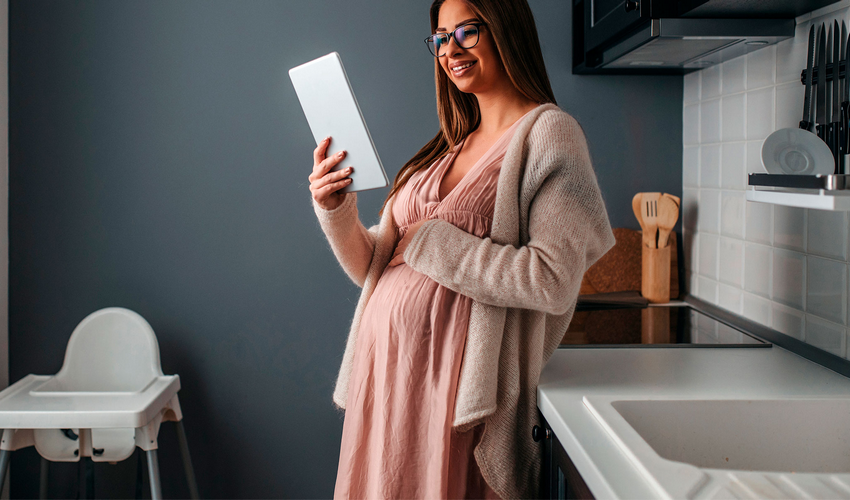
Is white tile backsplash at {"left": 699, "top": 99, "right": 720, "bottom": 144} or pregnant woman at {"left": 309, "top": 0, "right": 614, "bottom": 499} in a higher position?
white tile backsplash at {"left": 699, "top": 99, "right": 720, "bottom": 144}

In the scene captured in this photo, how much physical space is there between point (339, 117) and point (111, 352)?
48.1 inches

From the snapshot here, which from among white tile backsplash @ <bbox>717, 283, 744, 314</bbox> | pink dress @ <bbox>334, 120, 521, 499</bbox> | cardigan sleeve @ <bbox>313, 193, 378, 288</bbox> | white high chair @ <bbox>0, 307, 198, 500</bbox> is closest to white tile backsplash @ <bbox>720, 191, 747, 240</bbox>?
white tile backsplash @ <bbox>717, 283, 744, 314</bbox>

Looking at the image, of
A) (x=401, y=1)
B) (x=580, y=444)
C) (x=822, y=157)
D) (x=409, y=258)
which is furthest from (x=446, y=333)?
(x=401, y=1)

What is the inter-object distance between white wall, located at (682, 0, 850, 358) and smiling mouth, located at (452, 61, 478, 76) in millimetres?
641

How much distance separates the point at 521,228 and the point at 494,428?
12.5 inches

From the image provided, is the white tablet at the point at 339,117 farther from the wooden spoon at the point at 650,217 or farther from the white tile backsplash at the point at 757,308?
the wooden spoon at the point at 650,217

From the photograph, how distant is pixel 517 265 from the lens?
880mm

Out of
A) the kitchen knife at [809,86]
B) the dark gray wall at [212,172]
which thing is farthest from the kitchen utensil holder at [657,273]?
the kitchen knife at [809,86]

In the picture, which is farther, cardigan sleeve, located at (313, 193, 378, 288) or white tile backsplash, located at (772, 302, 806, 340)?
white tile backsplash, located at (772, 302, 806, 340)

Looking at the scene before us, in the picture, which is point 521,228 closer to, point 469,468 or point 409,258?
point 409,258

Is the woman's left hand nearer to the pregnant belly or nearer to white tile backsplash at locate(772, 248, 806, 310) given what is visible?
the pregnant belly

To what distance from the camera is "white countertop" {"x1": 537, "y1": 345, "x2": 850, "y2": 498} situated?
0.72 m

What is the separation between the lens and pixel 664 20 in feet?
3.93

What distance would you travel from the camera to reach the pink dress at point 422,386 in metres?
0.95
